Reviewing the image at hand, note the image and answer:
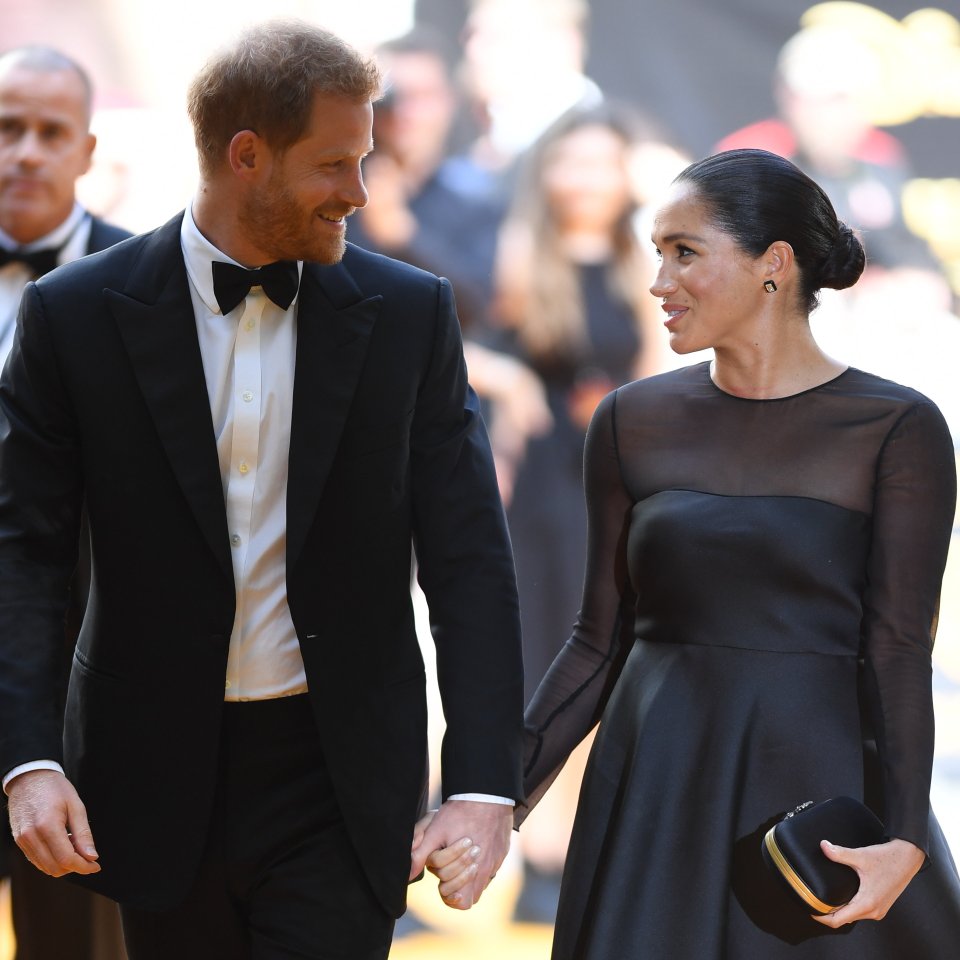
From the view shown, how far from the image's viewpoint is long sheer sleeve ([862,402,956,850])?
2.20m

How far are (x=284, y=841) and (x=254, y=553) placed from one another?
43 centimetres

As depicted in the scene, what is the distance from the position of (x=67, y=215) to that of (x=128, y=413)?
53.1 inches

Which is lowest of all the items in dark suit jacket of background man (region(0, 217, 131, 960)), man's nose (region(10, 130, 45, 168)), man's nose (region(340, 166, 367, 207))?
dark suit jacket of background man (region(0, 217, 131, 960))

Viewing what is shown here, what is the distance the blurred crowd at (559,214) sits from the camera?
4.37m

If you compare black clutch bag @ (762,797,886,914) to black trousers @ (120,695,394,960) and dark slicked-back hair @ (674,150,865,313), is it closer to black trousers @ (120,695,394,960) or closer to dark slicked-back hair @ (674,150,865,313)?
black trousers @ (120,695,394,960)

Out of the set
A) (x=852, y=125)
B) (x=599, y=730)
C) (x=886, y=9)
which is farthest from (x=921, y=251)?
(x=599, y=730)

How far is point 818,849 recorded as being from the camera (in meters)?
2.10

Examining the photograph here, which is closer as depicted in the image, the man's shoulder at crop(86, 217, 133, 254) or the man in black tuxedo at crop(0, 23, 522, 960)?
the man in black tuxedo at crop(0, 23, 522, 960)

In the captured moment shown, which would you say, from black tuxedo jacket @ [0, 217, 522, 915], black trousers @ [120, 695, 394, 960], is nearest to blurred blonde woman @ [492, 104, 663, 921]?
black tuxedo jacket @ [0, 217, 522, 915]

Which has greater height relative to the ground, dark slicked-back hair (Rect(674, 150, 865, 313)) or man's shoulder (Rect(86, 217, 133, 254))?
man's shoulder (Rect(86, 217, 133, 254))

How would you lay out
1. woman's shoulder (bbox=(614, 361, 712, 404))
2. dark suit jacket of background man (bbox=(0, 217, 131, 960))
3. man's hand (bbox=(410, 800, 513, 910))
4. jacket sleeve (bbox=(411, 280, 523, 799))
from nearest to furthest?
man's hand (bbox=(410, 800, 513, 910)) → jacket sleeve (bbox=(411, 280, 523, 799)) → woman's shoulder (bbox=(614, 361, 712, 404)) → dark suit jacket of background man (bbox=(0, 217, 131, 960))

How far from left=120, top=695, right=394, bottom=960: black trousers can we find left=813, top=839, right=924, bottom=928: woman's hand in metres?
0.68

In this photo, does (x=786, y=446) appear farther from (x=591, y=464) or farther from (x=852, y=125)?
(x=852, y=125)

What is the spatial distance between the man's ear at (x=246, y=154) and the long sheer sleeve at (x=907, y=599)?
109cm
